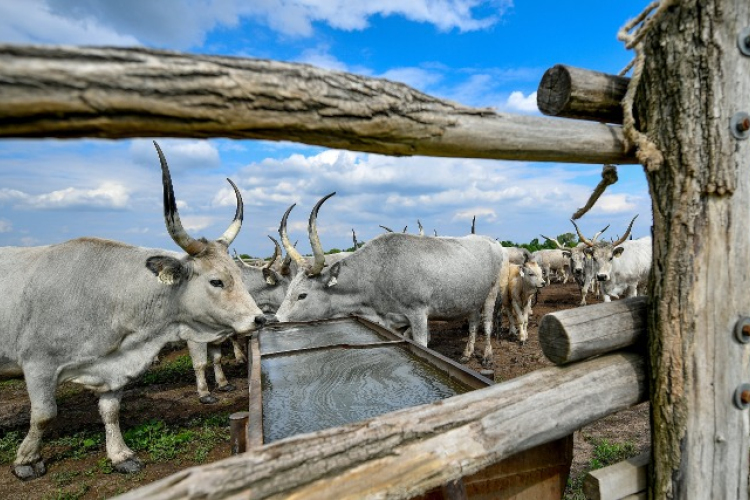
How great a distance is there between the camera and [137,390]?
7.17m

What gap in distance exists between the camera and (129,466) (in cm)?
451

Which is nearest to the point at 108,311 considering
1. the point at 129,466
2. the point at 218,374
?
the point at 129,466

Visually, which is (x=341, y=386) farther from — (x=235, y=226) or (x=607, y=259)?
(x=607, y=259)

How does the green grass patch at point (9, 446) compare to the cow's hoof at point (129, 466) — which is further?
the green grass patch at point (9, 446)

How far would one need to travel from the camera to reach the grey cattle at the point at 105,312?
4133 mm

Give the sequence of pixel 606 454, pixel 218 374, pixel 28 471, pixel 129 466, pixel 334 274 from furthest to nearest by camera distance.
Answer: pixel 218 374 → pixel 334 274 → pixel 129 466 → pixel 28 471 → pixel 606 454

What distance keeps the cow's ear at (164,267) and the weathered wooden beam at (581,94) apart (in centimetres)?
371

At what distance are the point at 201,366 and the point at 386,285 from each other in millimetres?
3048

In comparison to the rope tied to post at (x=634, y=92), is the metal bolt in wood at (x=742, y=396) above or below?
below

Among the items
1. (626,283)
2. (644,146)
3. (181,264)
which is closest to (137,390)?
(181,264)

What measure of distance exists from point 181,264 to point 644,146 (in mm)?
4093

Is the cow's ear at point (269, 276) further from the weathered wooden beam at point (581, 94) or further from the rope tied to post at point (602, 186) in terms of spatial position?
the weathered wooden beam at point (581, 94)

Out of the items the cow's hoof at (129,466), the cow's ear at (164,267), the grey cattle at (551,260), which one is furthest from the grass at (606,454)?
the grey cattle at (551,260)

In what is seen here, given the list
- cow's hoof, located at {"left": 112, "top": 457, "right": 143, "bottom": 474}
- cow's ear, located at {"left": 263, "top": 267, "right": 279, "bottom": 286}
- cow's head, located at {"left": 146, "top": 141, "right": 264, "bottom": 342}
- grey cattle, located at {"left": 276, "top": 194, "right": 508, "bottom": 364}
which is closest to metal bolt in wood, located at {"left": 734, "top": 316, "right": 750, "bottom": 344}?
cow's head, located at {"left": 146, "top": 141, "right": 264, "bottom": 342}
